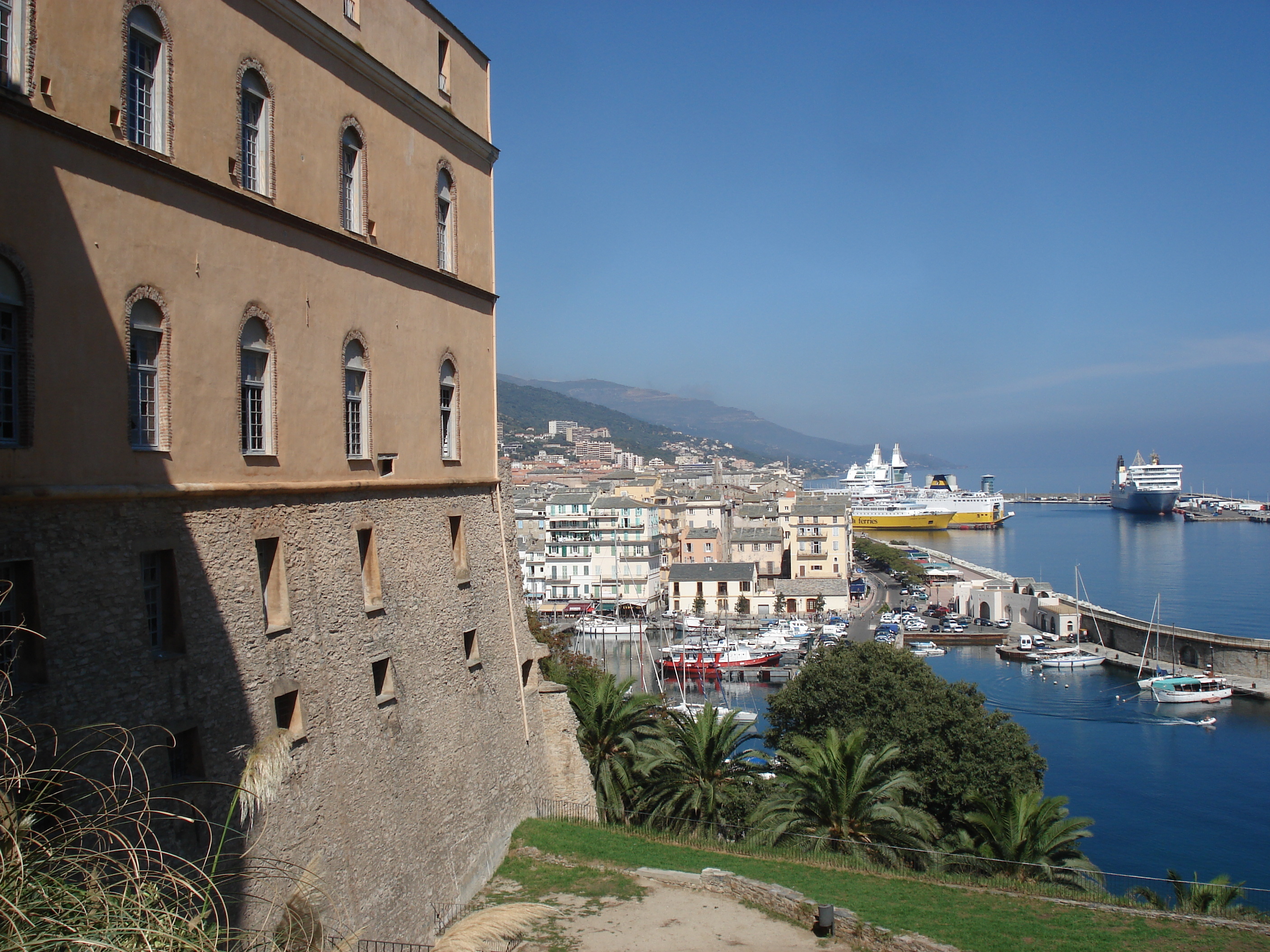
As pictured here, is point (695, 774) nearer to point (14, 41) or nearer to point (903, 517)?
point (14, 41)

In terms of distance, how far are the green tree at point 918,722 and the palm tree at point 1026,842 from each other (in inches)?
72.3

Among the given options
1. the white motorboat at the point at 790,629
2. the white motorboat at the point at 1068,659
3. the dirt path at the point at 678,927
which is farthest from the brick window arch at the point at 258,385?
the white motorboat at the point at 1068,659

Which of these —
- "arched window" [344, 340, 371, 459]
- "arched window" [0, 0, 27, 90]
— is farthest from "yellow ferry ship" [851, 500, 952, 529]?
"arched window" [0, 0, 27, 90]

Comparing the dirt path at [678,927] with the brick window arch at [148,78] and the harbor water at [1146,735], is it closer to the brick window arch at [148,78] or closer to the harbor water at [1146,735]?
the brick window arch at [148,78]

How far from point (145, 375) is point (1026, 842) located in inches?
522

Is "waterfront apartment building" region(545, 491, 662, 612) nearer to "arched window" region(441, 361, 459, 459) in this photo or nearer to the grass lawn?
the grass lawn

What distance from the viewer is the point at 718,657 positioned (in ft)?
154

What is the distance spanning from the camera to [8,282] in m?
6.05

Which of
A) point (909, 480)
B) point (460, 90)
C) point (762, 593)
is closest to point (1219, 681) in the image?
point (762, 593)

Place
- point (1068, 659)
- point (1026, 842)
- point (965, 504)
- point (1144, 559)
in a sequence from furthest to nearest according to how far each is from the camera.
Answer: point (965, 504) → point (1144, 559) → point (1068, 659) → point (1026, 842)

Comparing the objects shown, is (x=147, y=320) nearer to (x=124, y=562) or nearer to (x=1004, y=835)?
(x=124, y=562)

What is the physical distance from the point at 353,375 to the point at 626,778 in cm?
860

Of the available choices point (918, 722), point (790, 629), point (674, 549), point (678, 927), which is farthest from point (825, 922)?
point (674, 549)

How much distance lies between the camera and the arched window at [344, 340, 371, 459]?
32.3 ft
